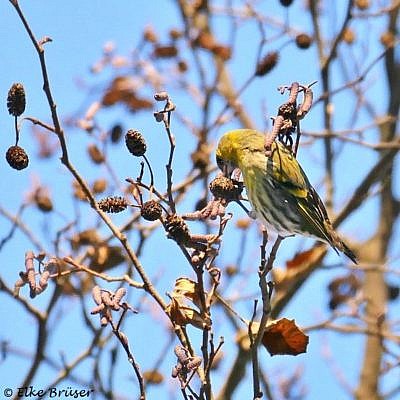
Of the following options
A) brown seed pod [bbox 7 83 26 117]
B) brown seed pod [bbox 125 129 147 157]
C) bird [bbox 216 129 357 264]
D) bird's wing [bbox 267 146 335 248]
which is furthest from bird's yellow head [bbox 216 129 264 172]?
brown seed pod [bbox 7 83 26 117]

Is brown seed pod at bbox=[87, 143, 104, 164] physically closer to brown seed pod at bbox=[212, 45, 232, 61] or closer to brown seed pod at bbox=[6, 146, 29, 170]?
brown seed pod at bbox=[212, 45, 232, 61]

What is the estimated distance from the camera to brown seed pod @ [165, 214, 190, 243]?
6.55 feet

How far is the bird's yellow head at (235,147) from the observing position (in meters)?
3.06

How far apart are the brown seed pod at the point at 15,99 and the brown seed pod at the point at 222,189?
1.81ft

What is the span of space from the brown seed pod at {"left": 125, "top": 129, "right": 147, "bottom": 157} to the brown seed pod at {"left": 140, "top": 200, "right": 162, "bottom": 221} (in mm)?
125

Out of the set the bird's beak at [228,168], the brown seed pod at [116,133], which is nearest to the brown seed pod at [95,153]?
the brown seed pod at [116,133]

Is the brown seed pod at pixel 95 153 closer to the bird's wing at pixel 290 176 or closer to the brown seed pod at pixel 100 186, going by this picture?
the brown seed pod at pixel 100 186

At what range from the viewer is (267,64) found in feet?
12.4

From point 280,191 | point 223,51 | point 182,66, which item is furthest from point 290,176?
point 182,66

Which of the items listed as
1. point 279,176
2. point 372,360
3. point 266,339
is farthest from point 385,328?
point 266,339

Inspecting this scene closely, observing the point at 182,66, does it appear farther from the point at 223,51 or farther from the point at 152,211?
the point at 152,211

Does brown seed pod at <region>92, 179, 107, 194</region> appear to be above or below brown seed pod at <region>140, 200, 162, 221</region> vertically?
above

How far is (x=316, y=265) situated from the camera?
4.00 metres

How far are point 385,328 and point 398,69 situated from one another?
2290 millimetres
